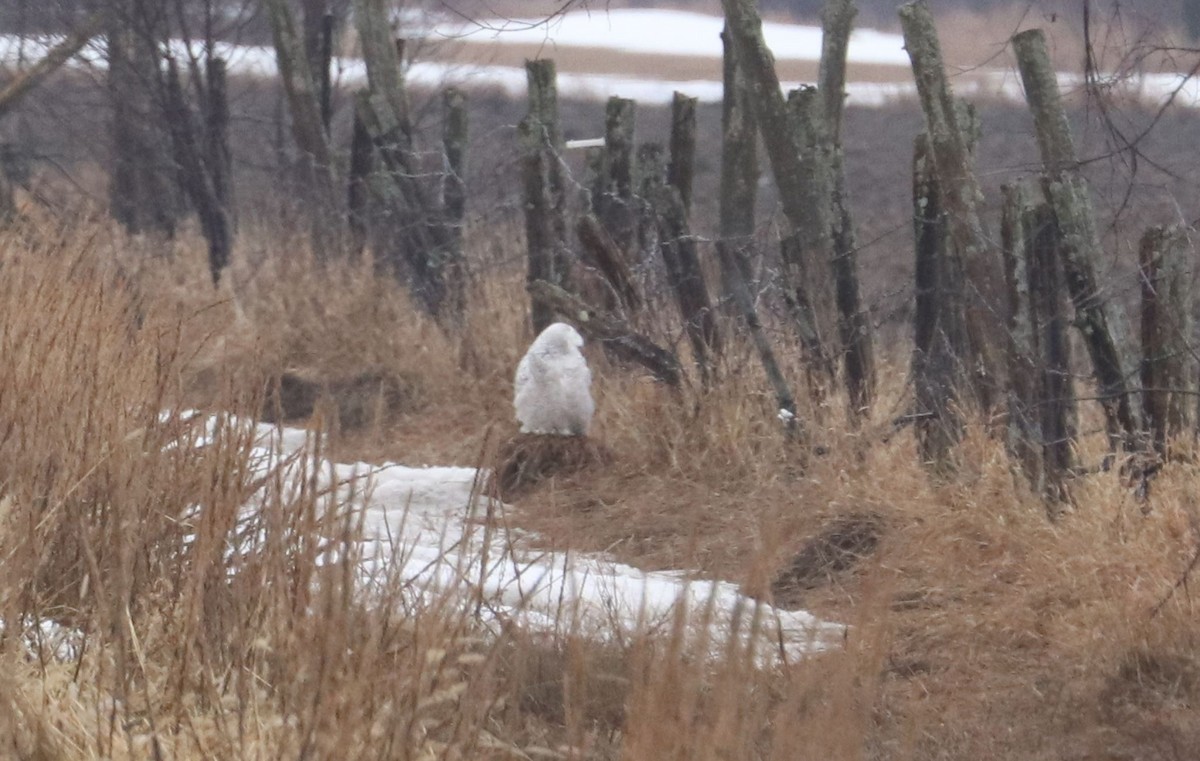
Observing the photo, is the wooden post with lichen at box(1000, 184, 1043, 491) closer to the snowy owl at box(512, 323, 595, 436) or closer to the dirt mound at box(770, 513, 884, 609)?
the dirt mound at box(770, 513, 884, 609)

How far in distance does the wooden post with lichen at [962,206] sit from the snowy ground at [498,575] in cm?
133

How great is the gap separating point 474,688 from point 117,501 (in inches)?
27.6

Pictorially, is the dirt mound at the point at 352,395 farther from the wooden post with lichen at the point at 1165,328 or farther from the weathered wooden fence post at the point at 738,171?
the wooden post with lichen at the point at 1165,328

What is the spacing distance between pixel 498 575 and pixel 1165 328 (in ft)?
7.72

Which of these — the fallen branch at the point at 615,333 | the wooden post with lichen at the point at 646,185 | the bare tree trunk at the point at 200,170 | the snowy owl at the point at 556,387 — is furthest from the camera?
the bare tree trunk at the point at 200,170

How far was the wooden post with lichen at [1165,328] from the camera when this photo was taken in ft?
17.2

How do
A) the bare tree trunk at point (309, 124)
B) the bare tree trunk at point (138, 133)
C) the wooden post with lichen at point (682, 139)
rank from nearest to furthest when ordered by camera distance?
1. the wooden post with lichen at point (682, 139)
2. the bare tree trunk at point (309, 124)
3. the bare tree trunk at point (138, 133)

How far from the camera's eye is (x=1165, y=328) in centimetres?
530

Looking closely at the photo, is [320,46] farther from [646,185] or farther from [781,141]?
[781,141]

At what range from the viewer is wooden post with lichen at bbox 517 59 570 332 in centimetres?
937

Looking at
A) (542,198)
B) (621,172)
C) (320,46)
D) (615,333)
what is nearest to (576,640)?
(615,333)

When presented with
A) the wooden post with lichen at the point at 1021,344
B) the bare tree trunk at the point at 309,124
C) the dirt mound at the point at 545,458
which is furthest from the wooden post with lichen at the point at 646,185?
the bare tree trunk at the point at 309,124

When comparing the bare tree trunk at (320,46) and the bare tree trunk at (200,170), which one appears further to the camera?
the bare tree trunk at (320,46)

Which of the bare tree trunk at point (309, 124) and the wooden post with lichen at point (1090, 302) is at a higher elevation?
the bare tree trunk at point (309, 124)
